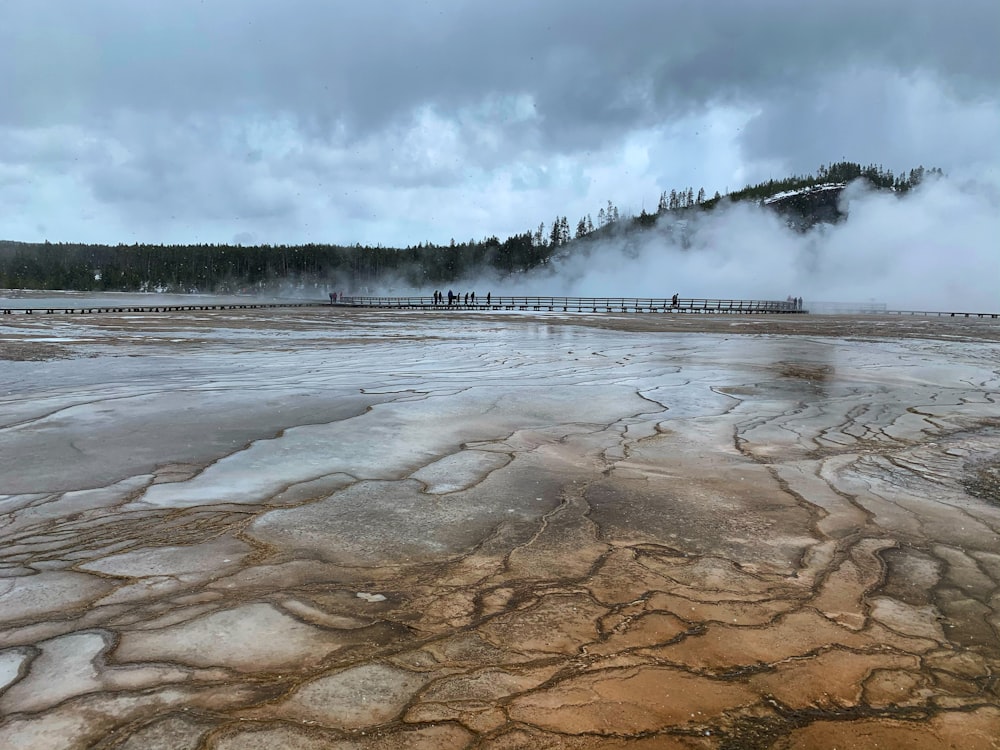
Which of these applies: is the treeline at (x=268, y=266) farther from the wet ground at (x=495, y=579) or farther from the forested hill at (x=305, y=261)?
the wet ground at (x=495, y=579)

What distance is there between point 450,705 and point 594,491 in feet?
10.1

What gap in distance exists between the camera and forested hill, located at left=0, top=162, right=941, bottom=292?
160 m

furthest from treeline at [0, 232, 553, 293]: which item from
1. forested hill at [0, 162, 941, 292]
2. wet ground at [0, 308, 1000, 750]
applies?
wet ground at [0, 308, 1000, 750]

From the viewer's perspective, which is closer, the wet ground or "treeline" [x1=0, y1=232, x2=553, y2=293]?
the wet ground

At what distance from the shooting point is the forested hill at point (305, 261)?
525ft

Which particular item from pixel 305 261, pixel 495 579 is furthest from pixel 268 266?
pixel 495 579

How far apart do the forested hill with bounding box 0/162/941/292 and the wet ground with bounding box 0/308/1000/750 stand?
15439 cm

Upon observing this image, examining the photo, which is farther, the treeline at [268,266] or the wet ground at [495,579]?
the treeline at [268,266]

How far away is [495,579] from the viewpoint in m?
3.68

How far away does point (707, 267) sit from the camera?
148m

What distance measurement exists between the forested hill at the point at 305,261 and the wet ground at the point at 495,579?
154 metres

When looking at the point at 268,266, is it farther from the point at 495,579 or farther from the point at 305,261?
the point at 495,579

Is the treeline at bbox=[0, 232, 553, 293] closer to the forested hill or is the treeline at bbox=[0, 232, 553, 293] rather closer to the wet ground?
the forested hill

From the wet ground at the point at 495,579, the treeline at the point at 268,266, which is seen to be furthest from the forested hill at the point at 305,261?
the wet ground at the point at 495,579
